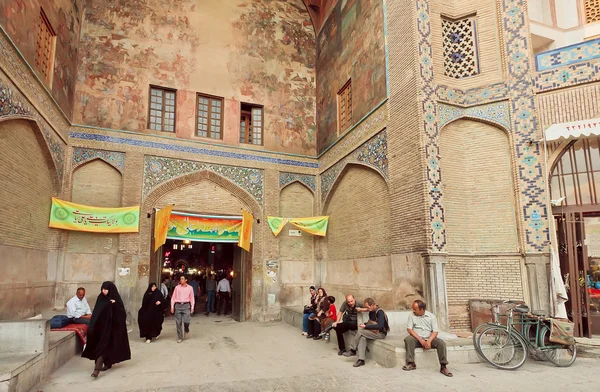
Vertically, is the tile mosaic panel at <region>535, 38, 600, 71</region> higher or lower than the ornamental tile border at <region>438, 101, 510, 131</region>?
higher

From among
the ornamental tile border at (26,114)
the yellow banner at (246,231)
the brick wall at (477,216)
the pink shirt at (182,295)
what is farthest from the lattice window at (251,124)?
the brick wall at (477,216)

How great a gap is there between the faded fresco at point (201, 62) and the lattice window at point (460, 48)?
5878 mm

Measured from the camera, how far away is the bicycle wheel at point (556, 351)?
21.1 ft

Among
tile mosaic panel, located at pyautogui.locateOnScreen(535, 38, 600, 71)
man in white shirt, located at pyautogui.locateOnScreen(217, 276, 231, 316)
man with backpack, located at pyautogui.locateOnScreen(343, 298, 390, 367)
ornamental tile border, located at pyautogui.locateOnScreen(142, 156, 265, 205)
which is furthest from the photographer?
man in white shirt, located at pyautogui.locateOnScreen(217, 276, 231, 316)

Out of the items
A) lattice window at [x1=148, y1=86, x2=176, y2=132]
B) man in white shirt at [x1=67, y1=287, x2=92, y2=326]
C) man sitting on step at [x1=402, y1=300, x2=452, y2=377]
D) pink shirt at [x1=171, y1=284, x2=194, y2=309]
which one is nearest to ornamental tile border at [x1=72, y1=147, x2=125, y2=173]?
lattice window at [x1=148, y1=86, x2=176, y2=132]

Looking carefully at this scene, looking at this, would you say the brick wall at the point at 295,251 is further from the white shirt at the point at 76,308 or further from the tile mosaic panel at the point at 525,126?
the tile mosaic panel at the point at 525,126

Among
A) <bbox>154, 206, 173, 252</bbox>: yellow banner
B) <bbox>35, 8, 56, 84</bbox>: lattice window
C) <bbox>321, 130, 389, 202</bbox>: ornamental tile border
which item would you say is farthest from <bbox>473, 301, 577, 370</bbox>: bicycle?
<bbox>35, 8, 56, 84</bbox>: lattice window

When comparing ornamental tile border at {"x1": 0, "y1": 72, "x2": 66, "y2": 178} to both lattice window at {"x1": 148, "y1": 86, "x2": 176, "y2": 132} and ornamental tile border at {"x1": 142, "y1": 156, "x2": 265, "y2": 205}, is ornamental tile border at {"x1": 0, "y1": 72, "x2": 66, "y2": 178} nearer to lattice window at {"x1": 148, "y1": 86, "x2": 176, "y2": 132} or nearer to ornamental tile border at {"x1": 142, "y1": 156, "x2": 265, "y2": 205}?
ornamental tile border at {"x1": 142, "y1": 156, "x2": 265, "y2": 205}

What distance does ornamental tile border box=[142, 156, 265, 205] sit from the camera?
12251 mm

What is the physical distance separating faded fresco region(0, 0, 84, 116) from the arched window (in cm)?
1132

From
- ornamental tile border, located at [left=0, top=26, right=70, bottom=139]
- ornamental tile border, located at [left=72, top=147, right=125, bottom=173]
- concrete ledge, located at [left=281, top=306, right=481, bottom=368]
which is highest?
ornamental tile border, located at [left=0, top=26, right=70, bottom=139]

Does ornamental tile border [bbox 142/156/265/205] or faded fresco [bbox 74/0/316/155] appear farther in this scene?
faded fresco [bbox 74/0/316/155]

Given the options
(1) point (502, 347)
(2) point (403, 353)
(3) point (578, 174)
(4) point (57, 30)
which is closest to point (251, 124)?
(4) point (57, 30)

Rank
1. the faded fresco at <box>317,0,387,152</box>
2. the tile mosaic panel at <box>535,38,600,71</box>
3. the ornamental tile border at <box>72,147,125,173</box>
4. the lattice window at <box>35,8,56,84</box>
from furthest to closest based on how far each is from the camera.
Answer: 1. the ornamental tile border at <box>72,147,125,173</box>
2. the faded fresco at <box>317,0,387,152</box>
3. the lattice window at <box>35,8,56,84</box>
4. the tile mosaic panel at <box>535,38,600,71</box>
